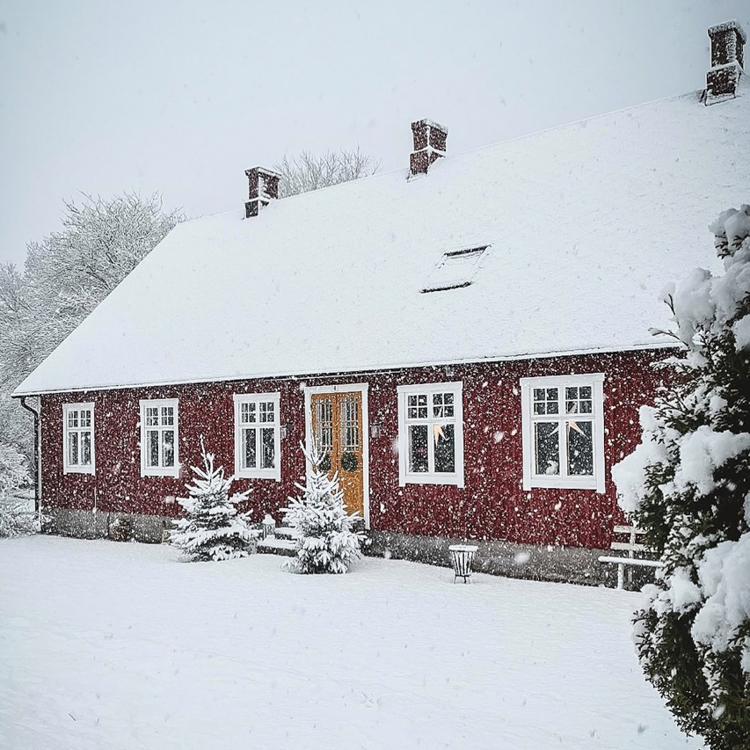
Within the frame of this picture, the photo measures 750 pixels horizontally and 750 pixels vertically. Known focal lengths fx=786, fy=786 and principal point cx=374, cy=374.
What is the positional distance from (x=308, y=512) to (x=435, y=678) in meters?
5.33

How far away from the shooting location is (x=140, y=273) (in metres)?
20.1

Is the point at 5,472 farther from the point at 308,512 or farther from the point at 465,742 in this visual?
the point at 465,742

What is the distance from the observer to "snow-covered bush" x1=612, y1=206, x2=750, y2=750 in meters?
3.61

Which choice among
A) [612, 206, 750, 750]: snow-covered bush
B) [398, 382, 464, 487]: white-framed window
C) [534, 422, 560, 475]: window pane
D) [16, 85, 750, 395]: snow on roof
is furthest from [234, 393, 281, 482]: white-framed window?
[612, 206, 750, 750]: snow-covered bush

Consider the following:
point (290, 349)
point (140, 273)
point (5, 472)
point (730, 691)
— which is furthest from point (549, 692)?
point (140, 273)

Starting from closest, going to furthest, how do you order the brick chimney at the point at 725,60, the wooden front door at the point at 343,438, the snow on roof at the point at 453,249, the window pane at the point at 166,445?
the snow on roof at the point at 453,249 < the brick chimney at the point at 725,60 < the wooden front door at the point at 343,438 < the window pane at the point at 166,445

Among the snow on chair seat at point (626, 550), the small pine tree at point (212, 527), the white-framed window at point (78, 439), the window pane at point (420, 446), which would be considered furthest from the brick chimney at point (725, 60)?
the white-framed window at point (78, 439)

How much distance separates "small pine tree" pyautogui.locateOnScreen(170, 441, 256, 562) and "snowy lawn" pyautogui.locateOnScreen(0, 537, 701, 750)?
1.75 m

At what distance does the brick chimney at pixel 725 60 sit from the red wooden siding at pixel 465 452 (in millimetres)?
5740

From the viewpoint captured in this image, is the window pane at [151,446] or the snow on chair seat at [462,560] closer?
the snow on chair seat at [462,560]

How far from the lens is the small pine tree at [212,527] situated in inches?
519

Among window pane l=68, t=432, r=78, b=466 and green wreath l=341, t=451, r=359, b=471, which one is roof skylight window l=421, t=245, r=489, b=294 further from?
window pane l=68, t=432, r=78, b=466

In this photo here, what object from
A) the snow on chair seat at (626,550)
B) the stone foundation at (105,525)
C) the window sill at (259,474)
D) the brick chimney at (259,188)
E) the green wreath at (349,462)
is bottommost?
the stone foundation at (105,525)

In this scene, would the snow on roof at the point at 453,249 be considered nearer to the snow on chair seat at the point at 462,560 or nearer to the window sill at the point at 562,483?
the window sill at the point at 562,483
